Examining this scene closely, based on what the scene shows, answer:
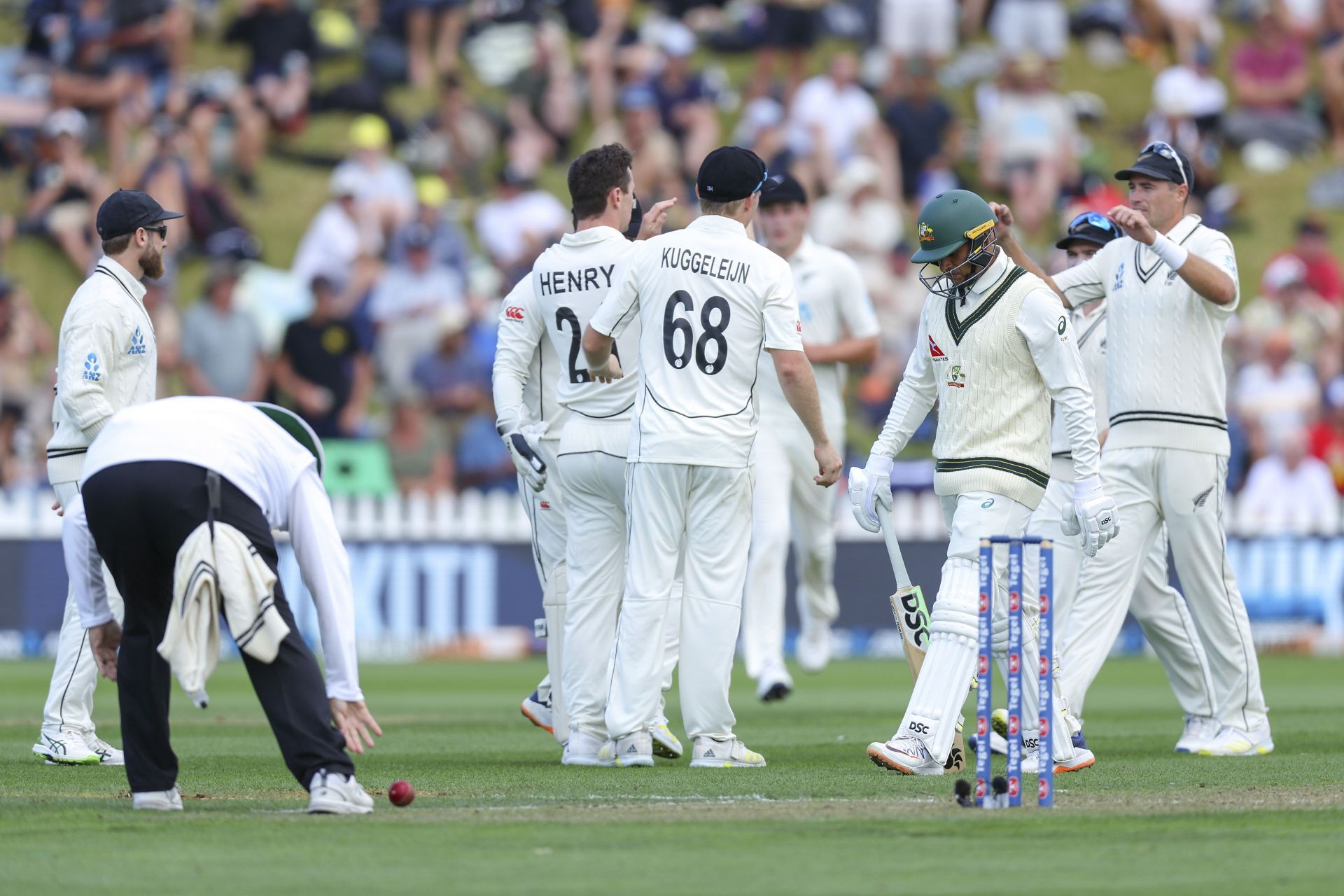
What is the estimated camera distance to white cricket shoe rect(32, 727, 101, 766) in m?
9.55

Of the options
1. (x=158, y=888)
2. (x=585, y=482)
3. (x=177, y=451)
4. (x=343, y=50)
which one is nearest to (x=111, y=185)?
(x=343, y=50)

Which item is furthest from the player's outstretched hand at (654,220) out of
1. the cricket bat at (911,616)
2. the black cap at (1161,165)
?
the black cap at (1161,165)

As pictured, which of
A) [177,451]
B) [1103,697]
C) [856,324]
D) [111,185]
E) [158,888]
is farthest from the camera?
[111,185]

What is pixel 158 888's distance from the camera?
18.8 feet

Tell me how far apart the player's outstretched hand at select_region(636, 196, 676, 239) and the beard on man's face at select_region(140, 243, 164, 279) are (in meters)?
2.27

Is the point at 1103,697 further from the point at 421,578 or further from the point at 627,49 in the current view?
the point at 627,49

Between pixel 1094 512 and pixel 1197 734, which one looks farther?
pixel 1197 734

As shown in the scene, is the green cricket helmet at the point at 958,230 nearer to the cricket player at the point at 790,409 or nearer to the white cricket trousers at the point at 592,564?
the white cricket trousers at the point at 592,564

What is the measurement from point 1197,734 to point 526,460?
11.8ft

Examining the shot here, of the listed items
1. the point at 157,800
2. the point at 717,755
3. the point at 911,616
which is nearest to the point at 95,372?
the point at 157,800

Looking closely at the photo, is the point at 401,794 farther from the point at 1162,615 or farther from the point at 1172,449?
the point at 1162,615

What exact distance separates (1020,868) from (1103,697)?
882 centimetres

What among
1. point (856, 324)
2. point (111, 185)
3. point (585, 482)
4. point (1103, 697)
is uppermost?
point (111, 185)

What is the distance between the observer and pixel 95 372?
9172mm
